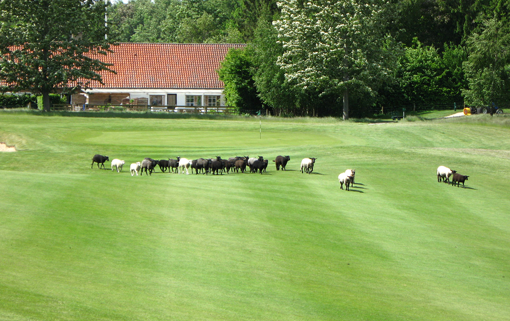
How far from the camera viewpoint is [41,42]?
199ft

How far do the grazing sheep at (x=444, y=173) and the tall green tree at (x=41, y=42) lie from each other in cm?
4433

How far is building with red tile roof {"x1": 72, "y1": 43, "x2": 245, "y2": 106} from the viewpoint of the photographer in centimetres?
8612

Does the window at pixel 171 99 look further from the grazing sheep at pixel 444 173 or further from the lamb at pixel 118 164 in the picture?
the grazing sheep at pixel 444 173

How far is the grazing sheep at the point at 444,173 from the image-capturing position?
84.4 feet

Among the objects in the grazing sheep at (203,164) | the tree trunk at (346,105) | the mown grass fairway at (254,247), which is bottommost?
the mown grass fairway at (254,247)

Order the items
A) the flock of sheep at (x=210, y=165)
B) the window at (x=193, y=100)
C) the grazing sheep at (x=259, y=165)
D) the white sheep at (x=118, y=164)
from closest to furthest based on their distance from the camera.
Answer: the flock of sheep at (x=210, y=165)
the grazing sheep at (x=259, y=165)
the white sheep at (x=118, y=164)
the window at (x=193, y=100)

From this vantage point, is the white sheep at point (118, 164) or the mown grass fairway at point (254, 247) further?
the white sheep at point (118, 164)

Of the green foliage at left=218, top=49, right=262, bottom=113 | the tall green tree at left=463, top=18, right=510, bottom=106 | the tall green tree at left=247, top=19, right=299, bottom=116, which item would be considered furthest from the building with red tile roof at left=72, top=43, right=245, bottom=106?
the tall green tree at left=463, top=18, right=510, bottom=106

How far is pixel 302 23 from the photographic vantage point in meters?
66.0

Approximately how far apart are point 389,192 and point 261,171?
5856 millimetres

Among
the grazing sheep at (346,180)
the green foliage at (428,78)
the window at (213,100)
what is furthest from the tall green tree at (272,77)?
the grazing sheep at (346,180)

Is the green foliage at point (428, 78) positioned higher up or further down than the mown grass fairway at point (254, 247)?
higher up

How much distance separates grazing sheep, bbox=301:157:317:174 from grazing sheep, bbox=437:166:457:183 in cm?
540

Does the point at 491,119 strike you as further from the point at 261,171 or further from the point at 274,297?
the point at 274,297
